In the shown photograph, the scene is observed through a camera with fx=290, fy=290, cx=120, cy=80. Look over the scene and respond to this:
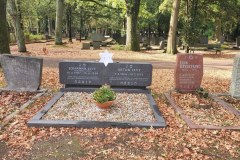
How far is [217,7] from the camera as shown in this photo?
25656mm

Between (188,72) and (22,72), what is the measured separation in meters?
5.48

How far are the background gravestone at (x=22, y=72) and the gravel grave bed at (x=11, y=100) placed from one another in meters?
0.31

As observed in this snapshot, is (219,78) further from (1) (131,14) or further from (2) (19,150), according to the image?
(1) (131,14)

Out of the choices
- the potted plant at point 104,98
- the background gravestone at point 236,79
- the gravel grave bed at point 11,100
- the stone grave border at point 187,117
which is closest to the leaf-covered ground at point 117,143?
the stone grave border at point 187,117

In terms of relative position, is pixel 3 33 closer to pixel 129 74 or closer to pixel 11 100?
pixel 11 100

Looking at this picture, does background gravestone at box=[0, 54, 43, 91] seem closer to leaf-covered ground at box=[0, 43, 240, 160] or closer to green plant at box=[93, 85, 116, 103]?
leaf-covered ground at box=[0, 43, 240, 160]

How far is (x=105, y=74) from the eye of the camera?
9375mm

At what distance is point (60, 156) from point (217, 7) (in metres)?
23.8

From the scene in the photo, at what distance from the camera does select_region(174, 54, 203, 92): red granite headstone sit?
373 inches

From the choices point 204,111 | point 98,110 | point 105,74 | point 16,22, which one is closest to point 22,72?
point 105,74

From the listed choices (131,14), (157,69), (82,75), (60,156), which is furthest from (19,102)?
(131,14)

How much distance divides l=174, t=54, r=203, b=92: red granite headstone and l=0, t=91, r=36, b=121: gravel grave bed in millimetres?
4803

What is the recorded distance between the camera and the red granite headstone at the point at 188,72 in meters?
9.47

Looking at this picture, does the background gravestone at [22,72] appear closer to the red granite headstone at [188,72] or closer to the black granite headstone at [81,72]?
the black granite headstone at [81,72]
